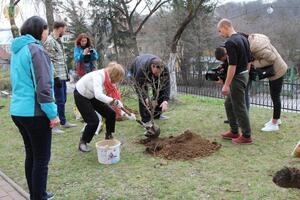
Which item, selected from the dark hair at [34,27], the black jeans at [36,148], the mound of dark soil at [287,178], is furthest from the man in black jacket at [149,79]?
the dark hair at [34,27]

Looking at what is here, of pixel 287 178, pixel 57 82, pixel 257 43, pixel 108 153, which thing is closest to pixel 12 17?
pixel 57 82

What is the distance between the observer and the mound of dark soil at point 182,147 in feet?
14.9

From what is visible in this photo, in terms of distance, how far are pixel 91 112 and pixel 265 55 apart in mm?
2583

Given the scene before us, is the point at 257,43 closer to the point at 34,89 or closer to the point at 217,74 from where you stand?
the point at 217,74

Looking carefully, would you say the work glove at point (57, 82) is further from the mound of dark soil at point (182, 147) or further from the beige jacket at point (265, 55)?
the beige jacket at point (265, 55)

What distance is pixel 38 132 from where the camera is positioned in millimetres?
2963

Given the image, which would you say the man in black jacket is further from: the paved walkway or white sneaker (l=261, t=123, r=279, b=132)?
the paved walkway

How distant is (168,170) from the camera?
4094 millimetres

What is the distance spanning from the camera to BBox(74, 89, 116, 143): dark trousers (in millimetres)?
4594

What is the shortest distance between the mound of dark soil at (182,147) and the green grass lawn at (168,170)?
126 mm

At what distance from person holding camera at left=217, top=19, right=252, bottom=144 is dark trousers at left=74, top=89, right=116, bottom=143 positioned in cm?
153

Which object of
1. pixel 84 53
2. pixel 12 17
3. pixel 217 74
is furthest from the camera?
pixel 12 17

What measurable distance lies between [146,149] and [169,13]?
19430mm

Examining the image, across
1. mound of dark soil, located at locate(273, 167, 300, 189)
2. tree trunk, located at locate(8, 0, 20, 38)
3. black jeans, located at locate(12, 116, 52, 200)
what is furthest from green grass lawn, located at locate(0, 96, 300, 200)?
tree trunk, located at locate(8, 0, 20, 38)
